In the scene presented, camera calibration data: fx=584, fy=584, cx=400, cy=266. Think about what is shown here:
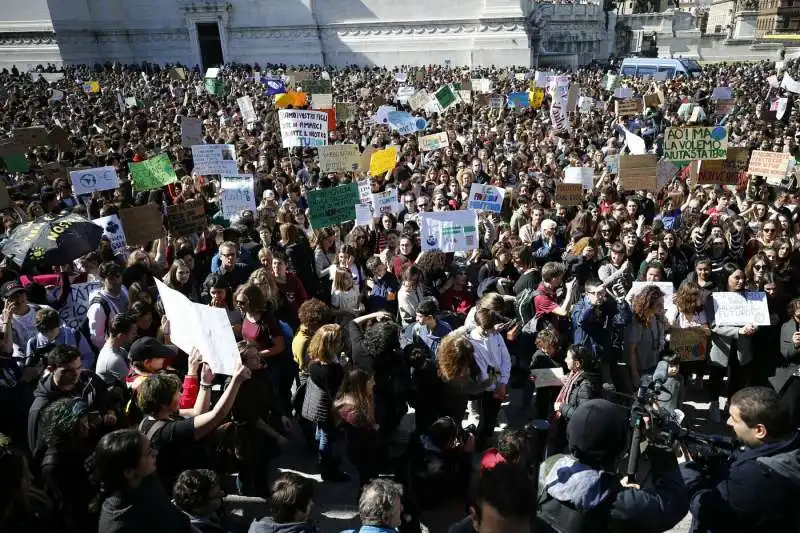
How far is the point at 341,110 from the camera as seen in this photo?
17.0m

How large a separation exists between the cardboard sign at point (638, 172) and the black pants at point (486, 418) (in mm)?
5346

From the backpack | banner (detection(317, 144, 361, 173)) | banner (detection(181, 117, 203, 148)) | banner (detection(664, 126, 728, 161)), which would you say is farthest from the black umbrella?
banner (detection(664, 126, 728, 161))

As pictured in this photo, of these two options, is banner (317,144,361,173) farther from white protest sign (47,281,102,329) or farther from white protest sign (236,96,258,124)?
white protest sign (236,96,258,124)

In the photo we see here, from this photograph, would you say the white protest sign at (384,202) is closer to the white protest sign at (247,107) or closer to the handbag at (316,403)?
the handbag at (316,403)

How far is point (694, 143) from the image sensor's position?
29.6ft

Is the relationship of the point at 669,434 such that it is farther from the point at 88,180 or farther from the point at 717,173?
the point at 88,180

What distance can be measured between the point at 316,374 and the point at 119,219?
422cm

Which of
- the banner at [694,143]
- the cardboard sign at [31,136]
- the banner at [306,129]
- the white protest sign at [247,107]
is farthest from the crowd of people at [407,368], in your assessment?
the white protest sign at [247,107]

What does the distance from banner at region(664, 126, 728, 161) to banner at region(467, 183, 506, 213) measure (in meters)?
2.72

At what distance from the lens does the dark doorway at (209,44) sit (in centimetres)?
4575

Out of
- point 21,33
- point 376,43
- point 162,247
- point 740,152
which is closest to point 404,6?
point 376,43

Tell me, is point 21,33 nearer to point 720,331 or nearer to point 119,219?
point 119,219

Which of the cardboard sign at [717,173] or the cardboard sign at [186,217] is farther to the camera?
the cardboard sign at [717,173]

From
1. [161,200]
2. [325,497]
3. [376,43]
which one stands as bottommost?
[325,497]
